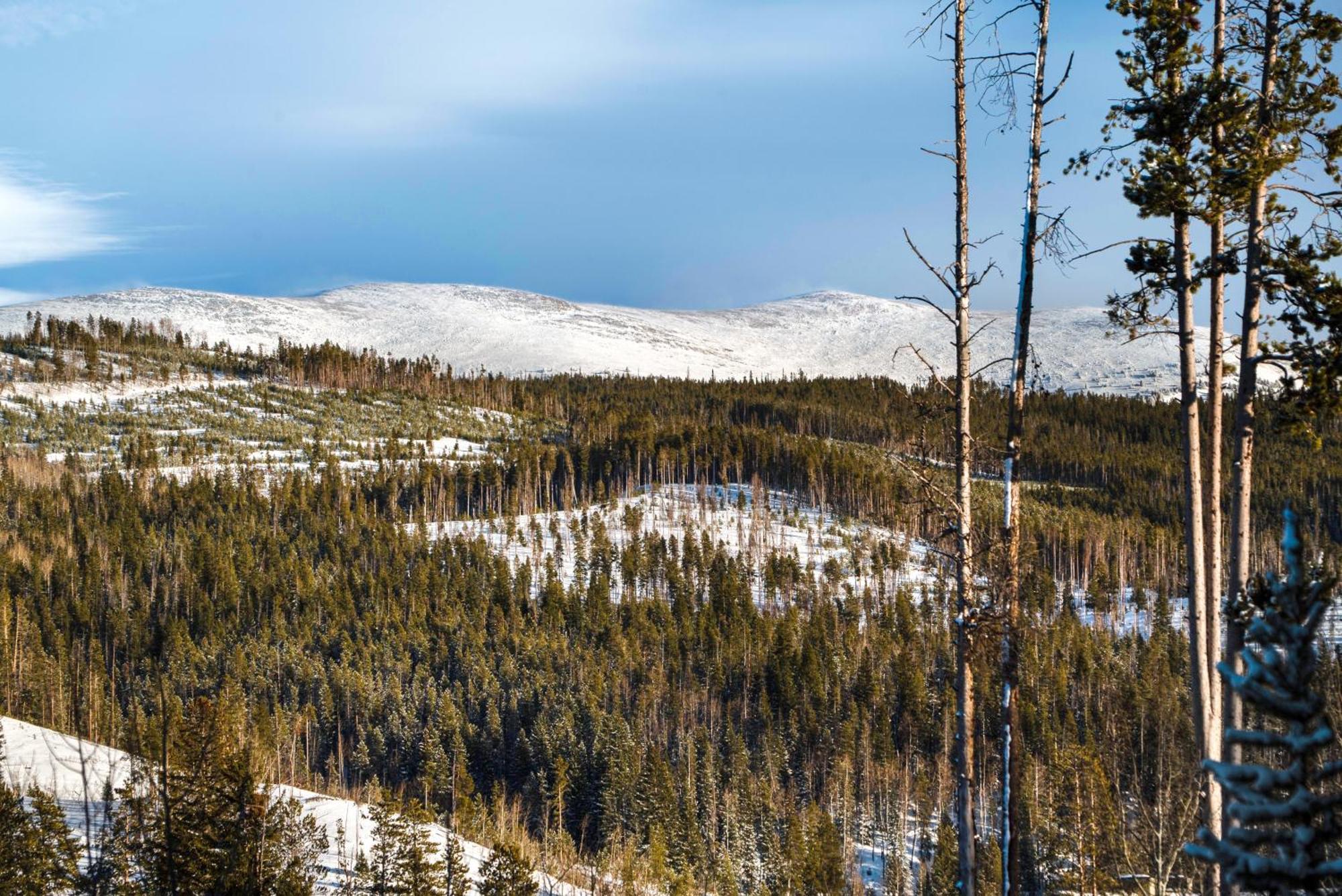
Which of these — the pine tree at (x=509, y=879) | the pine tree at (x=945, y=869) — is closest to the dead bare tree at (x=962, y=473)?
the pine tree at (x=509, y=879)

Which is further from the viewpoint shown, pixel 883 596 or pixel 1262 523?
pixel 1262 523

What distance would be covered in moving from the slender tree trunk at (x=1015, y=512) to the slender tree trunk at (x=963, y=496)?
0.41 m

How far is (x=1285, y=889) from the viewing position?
4.30 metres

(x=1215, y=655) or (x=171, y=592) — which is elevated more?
(x=1215, y=655)

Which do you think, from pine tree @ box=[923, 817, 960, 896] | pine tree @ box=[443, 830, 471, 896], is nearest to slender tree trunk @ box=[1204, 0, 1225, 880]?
pine tree @ box=[443, 830, 471, 896]

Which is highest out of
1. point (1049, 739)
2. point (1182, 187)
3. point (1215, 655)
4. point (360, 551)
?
point (1182, 187)

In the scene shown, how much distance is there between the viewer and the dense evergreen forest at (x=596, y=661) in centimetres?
6309

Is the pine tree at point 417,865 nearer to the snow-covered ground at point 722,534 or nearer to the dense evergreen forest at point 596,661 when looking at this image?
the dense evergreen forest at point 596,661

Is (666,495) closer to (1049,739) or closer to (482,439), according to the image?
(482,439)

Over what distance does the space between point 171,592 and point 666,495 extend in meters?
63.0

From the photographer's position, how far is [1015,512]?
1242 centimetres

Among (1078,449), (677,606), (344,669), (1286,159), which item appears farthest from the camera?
(1078,449)

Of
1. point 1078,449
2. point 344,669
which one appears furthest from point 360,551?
point 1078,449

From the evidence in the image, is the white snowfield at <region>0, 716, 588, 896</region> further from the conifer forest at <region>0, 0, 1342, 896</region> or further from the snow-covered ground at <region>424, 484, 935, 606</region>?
the snow-covered ground at <region>424, 484, 935, 606</region>
